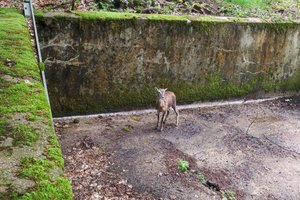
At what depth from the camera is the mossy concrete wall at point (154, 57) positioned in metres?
7.08

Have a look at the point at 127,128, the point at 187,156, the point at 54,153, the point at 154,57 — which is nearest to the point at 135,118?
the point at 127,128

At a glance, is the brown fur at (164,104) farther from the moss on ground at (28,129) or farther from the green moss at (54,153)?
the green moss at (54,153)

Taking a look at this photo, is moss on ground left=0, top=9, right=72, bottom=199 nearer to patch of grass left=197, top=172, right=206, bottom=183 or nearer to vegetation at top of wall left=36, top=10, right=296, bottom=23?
vegetation at top of wall left=36, top=10, right=296, bottom=23

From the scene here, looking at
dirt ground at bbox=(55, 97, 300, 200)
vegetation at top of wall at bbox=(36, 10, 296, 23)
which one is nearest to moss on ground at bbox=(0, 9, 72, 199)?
dirt ground at bbox=(55, 97, 300, 200)

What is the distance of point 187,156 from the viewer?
6.23 meters

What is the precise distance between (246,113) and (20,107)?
658cm

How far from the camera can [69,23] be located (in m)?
6.91

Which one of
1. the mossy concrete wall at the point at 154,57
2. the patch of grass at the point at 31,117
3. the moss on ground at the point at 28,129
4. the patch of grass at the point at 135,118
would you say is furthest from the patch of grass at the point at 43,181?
the patch of grass at the point at 135,118

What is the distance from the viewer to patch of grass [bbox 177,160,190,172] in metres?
5.68

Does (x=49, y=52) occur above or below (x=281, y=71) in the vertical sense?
above

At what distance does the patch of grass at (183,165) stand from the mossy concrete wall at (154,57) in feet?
7.81

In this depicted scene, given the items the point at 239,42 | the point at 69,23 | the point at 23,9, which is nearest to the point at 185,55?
the point at 239,42

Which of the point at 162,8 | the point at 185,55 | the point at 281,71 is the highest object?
the point at 162,8

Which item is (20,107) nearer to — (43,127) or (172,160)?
(43,127)
